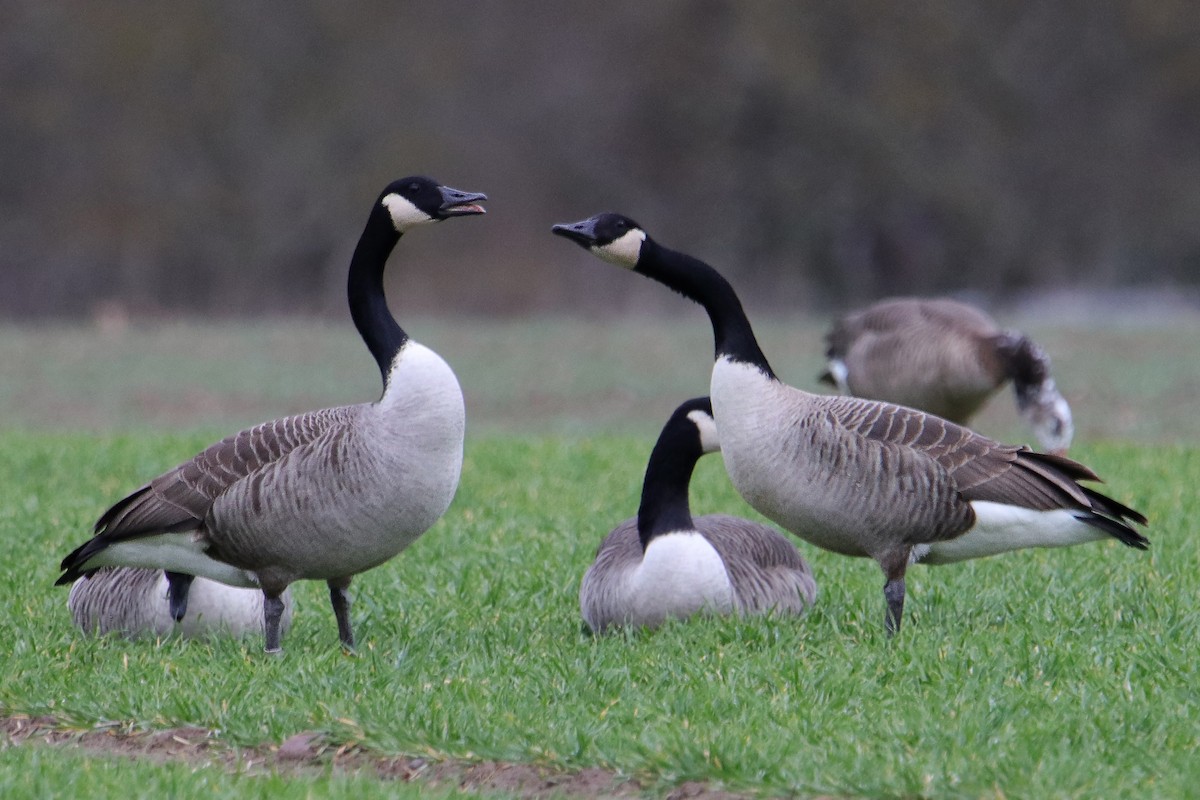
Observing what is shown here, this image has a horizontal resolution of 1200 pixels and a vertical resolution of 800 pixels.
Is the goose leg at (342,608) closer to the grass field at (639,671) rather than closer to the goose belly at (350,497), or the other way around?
the grass field at (639,671)

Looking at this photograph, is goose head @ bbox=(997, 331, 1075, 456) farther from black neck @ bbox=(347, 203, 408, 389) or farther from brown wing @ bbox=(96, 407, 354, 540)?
brown wing @ bbox=(96, 407, 354, 540)

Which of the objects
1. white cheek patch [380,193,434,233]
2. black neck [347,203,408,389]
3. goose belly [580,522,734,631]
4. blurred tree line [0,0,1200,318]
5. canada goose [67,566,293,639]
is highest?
blurred tree line [0,0,1200,318]

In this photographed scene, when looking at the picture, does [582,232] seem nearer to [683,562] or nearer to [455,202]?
[455,202]

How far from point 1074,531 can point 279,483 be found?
9.99 ft

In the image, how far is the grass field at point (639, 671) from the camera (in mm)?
4316

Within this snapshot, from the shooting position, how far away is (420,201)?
5863 millimetres

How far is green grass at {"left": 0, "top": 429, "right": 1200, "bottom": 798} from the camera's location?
14.2ft

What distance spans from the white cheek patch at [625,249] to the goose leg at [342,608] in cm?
165

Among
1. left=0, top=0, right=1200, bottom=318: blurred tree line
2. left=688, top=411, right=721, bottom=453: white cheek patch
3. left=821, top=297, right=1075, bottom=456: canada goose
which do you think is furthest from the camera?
left=0, top=0, right=1200, bottom=318: blurred tree line

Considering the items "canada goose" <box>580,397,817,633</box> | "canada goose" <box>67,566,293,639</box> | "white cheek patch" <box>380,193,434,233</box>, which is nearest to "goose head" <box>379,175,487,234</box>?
"white cheek patch" <box>380,193,434,233</box>

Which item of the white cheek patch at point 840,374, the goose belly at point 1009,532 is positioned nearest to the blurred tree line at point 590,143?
the white cheek patch at point 840,374

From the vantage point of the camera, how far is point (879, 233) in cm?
3844

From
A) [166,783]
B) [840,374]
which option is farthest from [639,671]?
[840,374]

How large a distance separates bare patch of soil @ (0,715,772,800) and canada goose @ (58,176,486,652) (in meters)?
0.91
